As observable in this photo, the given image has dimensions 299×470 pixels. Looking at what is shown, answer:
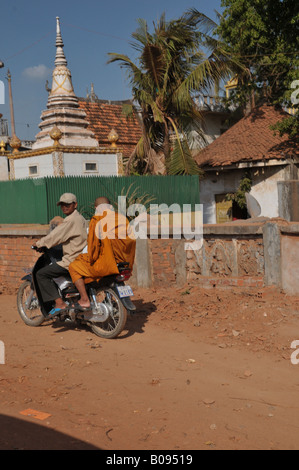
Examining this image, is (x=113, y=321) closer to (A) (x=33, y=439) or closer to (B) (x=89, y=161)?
(A) (x=33, y=439)

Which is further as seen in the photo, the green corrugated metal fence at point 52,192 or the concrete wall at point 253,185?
the concrete wall at point 253,185

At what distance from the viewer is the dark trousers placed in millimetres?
6758

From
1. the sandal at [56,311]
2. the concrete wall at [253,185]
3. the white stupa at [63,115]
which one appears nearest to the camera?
the sandal at [56,311]

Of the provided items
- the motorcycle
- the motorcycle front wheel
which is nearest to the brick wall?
the motorcycle front wheel

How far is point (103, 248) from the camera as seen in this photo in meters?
6.43

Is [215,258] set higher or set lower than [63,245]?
lower

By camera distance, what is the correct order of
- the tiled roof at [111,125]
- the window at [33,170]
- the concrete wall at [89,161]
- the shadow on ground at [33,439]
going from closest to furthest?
the shadow on ground at [33,439] < the concrete wall at [89,161] < the window at [33,170] < the tiled roof at [111,125]

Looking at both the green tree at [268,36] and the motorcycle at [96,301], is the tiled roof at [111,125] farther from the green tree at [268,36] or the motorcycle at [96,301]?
the motorcycle at [96,301]

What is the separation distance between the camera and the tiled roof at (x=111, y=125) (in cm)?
2534

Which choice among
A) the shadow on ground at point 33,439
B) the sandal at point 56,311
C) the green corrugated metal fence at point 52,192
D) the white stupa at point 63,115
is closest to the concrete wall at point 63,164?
the white stupa at point 63,115

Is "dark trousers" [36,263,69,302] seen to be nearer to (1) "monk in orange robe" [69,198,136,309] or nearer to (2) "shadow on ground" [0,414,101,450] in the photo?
(1) "monk in orange robe" [69,198,136,309]

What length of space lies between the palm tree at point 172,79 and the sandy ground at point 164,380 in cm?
1165

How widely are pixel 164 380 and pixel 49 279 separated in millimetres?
2425

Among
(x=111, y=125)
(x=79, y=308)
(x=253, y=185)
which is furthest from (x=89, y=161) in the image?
(x=111, y=125)
